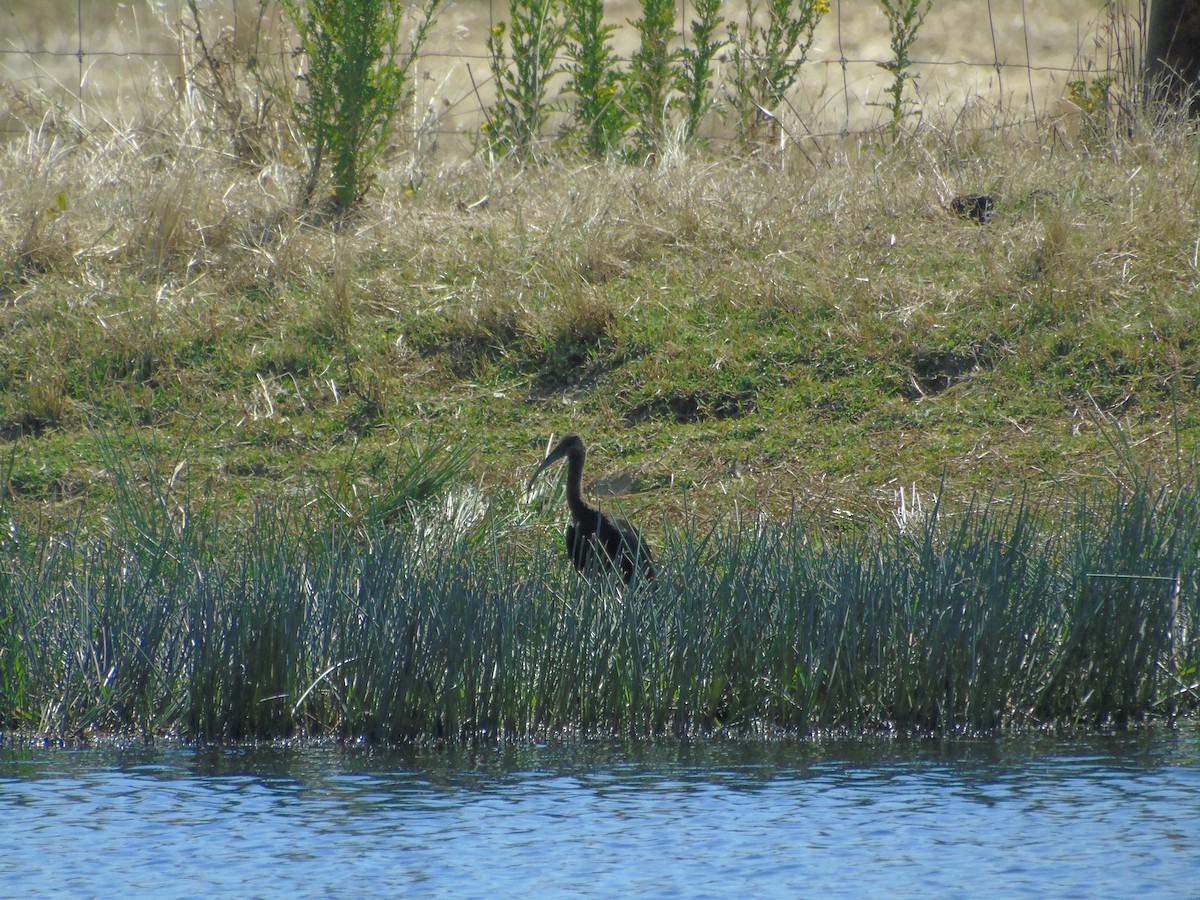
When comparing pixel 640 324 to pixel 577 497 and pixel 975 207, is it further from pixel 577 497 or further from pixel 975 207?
pixel 577 497

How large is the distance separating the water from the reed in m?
0.17

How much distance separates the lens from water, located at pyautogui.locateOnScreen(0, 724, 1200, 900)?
469cm

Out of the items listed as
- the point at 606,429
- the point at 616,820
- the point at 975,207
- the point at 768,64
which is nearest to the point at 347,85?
the point at 768,64

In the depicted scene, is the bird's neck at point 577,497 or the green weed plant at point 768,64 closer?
the bird's neck at point 577,497

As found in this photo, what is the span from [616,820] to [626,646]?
Answer: 1.07 m

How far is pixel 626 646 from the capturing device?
6125 millimetres

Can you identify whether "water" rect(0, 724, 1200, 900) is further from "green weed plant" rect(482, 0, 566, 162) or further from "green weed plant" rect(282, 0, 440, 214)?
"green weed plant" rect(482, 0, 566, 162)

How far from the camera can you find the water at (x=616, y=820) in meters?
4.69

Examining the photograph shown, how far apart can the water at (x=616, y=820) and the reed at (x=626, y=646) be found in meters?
0.17

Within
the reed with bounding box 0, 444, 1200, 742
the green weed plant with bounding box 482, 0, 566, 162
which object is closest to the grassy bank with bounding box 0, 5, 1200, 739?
the reed with bounding box 0, 444, 1200, 742

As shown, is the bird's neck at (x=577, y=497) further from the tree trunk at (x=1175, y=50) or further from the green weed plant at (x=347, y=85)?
the tree trunk at (x=1175, y=50)

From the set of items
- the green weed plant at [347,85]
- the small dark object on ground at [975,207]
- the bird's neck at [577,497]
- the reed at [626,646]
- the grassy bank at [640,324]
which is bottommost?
the reed at [626,646]

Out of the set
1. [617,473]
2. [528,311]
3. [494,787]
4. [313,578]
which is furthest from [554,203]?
[494,787]

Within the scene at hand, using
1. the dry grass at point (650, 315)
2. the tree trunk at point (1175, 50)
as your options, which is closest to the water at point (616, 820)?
the dry grass at point (650, 315)
